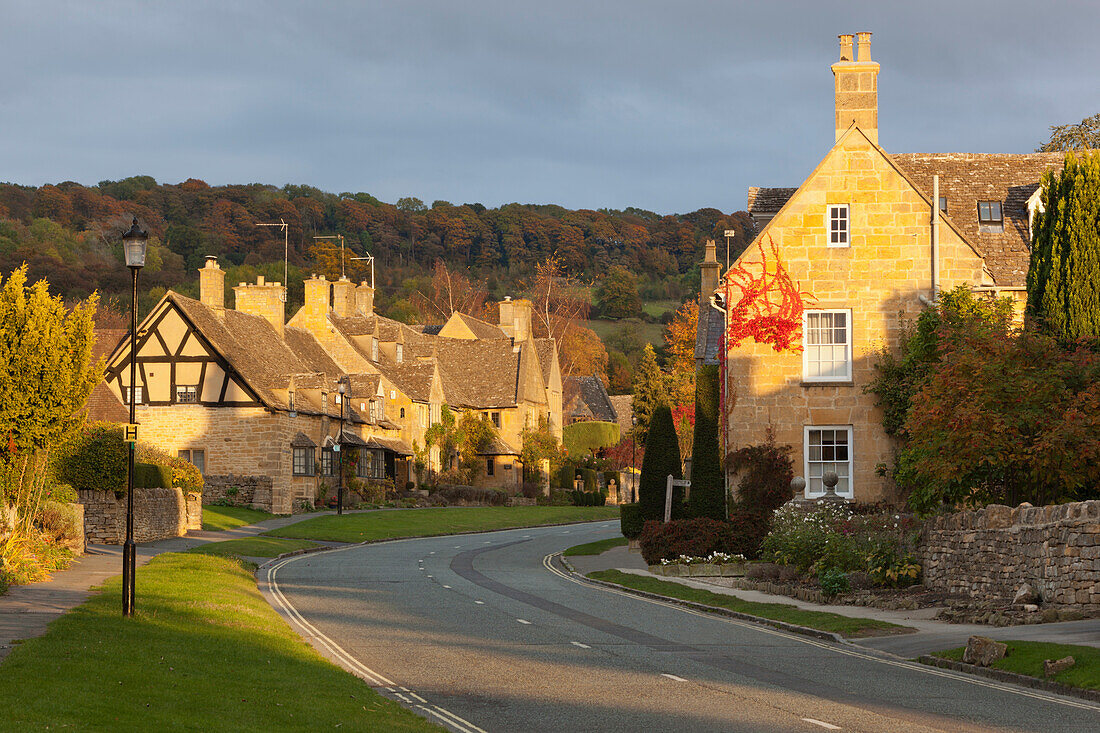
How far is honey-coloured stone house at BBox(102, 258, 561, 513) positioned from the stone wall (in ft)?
106

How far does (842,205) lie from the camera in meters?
32.7

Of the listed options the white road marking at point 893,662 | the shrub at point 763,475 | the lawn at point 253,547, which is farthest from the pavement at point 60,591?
the shrub at point 763,475

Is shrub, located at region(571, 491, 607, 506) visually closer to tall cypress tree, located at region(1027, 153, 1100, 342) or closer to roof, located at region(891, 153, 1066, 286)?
roof, located at region(891, 153, 1066, 286)

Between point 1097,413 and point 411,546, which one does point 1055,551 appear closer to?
point 1097,413

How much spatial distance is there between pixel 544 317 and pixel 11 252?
44362 millimetres

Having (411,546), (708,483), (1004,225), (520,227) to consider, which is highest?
(520,227)

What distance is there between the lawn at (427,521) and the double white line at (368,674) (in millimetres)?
21086

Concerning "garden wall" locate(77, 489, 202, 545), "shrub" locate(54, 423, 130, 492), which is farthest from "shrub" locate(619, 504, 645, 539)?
"shrub" locate(54, 423, 130, 492)

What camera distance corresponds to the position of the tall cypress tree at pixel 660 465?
36188mm

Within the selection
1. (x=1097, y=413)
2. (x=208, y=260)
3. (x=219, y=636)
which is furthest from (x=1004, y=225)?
(x=208, y=260)

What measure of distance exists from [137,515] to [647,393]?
46.8 m

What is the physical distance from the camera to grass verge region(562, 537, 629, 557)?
38.1 meters

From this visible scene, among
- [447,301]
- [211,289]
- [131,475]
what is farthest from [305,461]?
[447,301]

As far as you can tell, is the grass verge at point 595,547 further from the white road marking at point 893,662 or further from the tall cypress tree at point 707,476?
the white road marking at point 893,662
